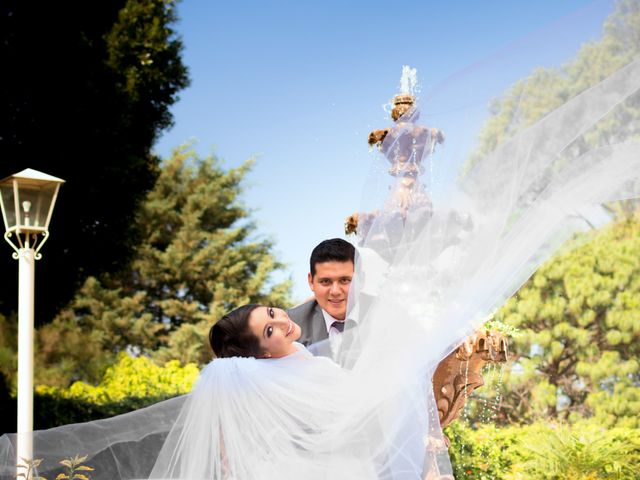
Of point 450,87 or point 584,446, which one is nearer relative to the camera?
point 450,87

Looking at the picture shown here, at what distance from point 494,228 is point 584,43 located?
0.71 metres

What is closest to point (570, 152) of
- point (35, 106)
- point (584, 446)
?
point (584, 446)

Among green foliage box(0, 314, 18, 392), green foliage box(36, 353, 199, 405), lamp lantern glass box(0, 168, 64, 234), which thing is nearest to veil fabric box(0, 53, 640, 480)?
lamp lantern glass box(0, 168, 64, 234)

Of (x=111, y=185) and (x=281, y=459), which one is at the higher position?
(x=111, y=185)

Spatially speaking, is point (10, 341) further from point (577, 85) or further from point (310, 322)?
point (577, 85)

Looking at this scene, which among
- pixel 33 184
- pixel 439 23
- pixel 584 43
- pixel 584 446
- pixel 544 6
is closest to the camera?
pixel 584 43

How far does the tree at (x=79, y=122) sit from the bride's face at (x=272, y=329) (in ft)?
26.4

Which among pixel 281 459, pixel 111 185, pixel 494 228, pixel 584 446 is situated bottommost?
pixel 584 446

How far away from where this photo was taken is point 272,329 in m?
3.06

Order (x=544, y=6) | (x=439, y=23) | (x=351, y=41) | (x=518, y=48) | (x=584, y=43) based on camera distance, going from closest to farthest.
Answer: (x=584, y=43) → (x=518, y=48) → (x=439, y=23) → (x=544, y=6) → (x=351, y=41)

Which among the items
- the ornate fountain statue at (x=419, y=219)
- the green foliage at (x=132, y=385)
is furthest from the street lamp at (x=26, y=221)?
the green foliage at (x=132, y=385)

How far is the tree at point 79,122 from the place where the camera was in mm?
10305

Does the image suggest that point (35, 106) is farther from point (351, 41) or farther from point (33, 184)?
point (351, 41)

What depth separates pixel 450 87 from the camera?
114 inches
